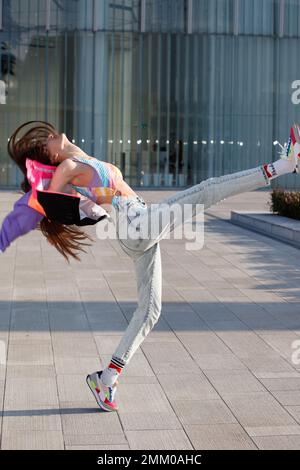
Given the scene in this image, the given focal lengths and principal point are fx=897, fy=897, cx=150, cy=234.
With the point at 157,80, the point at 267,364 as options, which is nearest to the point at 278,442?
the point at 267,364

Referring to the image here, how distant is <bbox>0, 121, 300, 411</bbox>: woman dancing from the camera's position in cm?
520

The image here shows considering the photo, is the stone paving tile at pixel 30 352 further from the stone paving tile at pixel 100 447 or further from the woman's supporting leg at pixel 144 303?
the stone paving tile at pixel 100 447

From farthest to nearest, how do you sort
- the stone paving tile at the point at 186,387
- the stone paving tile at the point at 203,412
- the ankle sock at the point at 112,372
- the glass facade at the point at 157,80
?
the glass facade at the point at 157,80 < the stone paving tile at the point at 186,387 < the ankle sock at the point at 112,372 < the stone paving tile at the point at 203,412

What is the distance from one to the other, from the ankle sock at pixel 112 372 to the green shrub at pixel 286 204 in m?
13.9

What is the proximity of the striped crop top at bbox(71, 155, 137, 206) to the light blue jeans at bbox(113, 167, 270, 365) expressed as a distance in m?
0.07

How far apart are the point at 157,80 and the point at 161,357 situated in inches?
1302

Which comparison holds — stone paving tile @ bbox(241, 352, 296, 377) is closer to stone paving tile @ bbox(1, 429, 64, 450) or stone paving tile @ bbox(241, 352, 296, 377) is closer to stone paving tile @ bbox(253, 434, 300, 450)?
stone paving tile @ bbox(253, 434, 300, 450)

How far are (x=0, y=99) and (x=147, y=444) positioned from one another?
3548 cm

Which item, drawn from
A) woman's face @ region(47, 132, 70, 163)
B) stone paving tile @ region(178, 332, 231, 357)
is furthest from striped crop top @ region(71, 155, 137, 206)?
stone paving tile @ region(178, 332, 231, 357)

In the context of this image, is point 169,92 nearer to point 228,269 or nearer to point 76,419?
point 228,269

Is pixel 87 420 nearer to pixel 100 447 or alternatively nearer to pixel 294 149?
pixel 100 447

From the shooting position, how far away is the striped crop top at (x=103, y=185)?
5402 millimetres

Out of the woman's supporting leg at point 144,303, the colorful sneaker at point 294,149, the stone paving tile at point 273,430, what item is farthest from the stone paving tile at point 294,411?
the colorful sneaker at point 294,149

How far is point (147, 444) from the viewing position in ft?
16.5
